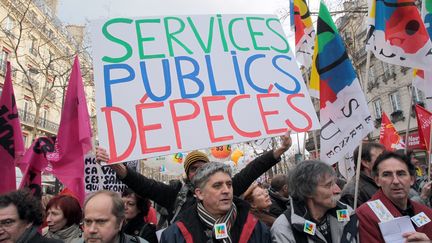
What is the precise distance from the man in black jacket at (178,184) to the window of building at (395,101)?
25442mm

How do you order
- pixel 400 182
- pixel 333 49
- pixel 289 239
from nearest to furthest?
pixel 289 239 < pixel 400 182 < pixel 333 49

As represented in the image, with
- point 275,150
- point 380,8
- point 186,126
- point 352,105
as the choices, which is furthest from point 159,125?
point 380,8

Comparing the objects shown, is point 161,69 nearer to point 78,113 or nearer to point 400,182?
point 78,113

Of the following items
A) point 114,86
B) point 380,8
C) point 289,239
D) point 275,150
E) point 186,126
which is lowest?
point 289,239

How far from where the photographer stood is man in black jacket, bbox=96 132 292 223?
3.16 meters

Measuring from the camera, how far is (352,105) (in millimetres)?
3621

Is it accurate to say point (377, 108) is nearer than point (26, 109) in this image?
Yes

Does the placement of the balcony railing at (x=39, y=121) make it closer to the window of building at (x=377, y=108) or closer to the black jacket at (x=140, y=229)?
→ the window of building at (x=377, y=108)

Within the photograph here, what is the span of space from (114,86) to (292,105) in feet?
5.42

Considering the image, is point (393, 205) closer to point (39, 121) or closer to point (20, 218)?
point (20, 218)

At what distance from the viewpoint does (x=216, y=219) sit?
260 cm

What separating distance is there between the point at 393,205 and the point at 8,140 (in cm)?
405

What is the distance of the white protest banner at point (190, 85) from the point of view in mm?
3023

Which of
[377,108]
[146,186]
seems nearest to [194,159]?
[146,186]
